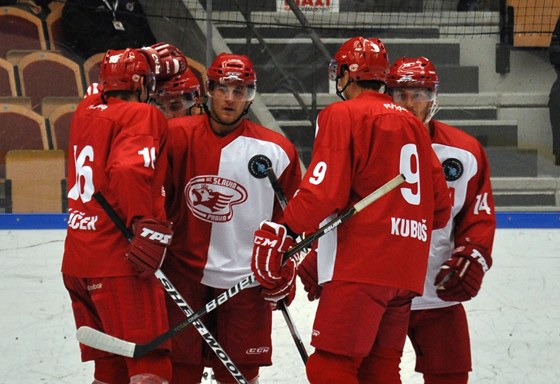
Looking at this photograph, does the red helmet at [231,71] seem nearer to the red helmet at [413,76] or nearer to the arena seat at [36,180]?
the red helmet at [413,76]

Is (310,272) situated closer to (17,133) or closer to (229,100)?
(229,100)

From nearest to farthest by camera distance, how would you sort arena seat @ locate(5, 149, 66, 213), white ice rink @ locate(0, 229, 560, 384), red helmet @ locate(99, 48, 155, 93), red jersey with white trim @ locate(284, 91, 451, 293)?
red jersey with white trim @ locate(284, 91, 451, 293)
red helmet @ locate(99, 48, 155, 93)
white ice rink @ locate(0, 229, 560, 384)
arena seat @ locate(5, 149, 66, 213)

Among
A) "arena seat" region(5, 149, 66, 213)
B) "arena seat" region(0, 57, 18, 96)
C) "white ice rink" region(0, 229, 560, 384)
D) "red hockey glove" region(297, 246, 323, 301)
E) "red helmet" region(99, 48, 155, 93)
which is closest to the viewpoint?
"red helmet" region(99, 48, 155, 93)

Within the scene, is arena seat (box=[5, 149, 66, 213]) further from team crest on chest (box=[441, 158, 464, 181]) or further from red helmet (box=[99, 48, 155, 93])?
team crest on chest (box=[441, 158, 464, 181])

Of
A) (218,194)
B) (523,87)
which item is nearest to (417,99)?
(218,194)

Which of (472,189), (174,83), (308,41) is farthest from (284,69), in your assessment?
(472,189)

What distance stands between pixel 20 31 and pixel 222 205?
1580 millimetres

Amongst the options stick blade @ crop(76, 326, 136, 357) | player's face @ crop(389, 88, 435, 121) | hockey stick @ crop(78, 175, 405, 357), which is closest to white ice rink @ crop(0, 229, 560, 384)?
hockey stick @ crop(78, 175, 405, 357)

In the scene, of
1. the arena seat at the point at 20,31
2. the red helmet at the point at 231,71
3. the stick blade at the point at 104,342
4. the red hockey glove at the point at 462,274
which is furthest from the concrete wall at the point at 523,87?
the stick blade at the point at 104,342

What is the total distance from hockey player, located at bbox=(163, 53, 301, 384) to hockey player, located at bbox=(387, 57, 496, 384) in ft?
1.36

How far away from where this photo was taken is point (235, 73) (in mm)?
3238

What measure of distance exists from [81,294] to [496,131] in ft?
6.59

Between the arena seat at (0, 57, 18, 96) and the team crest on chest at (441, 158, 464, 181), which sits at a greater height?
the arena seat at (0, 57, 18, 96)

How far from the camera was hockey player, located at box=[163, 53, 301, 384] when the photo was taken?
325 cm
